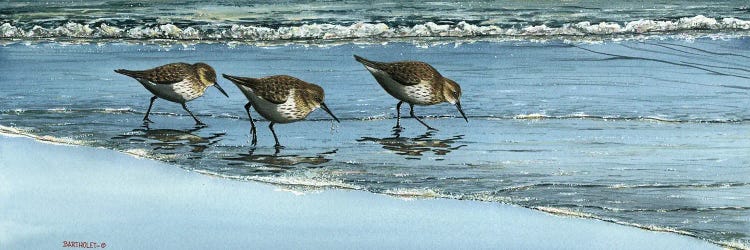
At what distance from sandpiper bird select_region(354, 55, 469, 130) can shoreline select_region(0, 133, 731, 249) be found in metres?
0.99

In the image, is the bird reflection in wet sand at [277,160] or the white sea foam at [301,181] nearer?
the white sea foam at [301,181]

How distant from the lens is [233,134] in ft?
17.3

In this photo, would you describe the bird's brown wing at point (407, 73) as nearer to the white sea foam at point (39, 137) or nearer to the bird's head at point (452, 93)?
the bird's head at point (452, 93)

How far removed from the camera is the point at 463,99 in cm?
577

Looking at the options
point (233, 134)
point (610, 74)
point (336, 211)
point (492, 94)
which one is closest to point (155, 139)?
point (233, 134)

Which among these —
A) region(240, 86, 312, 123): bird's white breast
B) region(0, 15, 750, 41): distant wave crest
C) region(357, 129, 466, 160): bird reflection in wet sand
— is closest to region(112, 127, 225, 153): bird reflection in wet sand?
region(240, 86, 312, 123): bird's white breast

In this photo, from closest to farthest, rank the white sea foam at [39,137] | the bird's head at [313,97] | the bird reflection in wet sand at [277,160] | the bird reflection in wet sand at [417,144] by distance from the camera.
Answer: the bird reflection in wet sand at [277,160] < the bird's head at [313,97] < the bird reflection in wet sand at [417,144] < the white sea foam at [39,137]

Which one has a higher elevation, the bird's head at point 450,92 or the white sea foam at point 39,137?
the bird's head at point 450,92

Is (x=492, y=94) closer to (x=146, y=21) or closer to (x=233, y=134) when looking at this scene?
(x=233, y=134)

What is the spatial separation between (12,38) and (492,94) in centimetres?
266

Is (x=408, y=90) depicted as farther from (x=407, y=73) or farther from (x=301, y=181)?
(x=301, y=181)

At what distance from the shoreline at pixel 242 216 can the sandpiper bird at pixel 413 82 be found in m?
0.99

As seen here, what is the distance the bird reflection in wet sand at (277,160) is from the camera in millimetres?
4762
